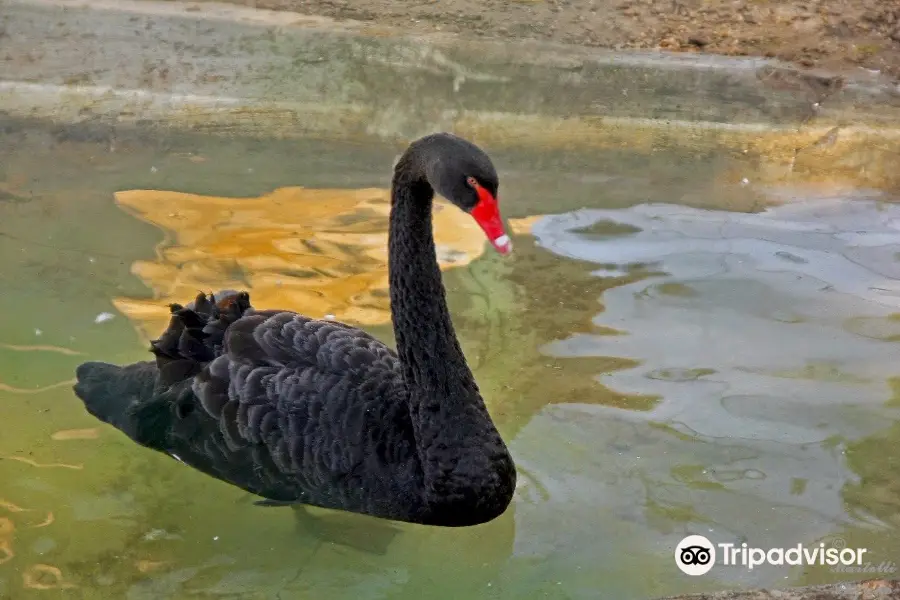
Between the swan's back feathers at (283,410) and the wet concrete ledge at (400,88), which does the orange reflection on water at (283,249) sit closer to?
the wet concrete ledge at (400,88)

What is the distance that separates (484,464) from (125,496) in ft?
3.31

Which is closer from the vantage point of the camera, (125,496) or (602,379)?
(125,496)

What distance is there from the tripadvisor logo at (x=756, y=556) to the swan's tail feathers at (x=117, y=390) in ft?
4.81

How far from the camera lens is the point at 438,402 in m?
2.51

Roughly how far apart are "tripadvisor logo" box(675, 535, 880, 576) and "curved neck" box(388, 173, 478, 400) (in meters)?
0.68

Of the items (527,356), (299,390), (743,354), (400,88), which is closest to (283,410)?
(299,390)

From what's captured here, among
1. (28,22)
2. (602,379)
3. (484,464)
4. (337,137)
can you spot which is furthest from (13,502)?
(28,22)

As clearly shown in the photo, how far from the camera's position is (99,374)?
298cm

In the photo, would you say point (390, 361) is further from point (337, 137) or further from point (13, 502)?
point (337, 137)

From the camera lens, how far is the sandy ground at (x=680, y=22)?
4.84 metres

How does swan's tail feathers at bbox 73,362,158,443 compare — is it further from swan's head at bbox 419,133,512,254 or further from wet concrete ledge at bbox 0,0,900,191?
wet concrete ledge at bbox 0,0,900,191

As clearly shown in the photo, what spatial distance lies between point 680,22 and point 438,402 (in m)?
3.21

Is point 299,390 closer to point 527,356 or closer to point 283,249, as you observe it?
point 527,356

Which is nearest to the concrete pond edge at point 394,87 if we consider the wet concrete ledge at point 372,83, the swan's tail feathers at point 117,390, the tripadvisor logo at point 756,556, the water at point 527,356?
the wet concrete ledge at point 372,83
